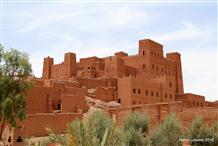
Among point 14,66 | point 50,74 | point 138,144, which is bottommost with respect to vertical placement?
point 138,144

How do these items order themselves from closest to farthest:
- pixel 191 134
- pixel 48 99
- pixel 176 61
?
pixel 191 134, pixel 48 99, pixel 176 61

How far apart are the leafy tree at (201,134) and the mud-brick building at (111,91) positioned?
264cm

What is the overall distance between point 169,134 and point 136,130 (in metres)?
1.86

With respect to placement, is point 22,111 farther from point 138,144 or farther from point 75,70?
point 75,70

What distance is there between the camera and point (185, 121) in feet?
77.0

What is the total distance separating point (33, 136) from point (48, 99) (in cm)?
735

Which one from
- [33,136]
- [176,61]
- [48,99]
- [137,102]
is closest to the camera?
[33,136]

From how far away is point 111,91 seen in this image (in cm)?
4225

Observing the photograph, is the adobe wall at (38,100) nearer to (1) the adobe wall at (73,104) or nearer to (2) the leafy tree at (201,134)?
(1) the adobe wall at (73,104)

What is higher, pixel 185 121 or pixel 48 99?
pixel 48 99

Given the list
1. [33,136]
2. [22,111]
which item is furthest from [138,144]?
[33,136]

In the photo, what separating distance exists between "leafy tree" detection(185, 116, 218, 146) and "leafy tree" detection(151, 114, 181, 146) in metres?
0.58

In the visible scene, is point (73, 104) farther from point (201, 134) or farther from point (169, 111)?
point (201, 134)

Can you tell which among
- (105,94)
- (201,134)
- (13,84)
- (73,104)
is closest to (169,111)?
(201,134)
